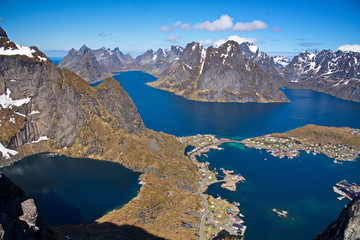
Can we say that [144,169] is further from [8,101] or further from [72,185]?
[8,101]

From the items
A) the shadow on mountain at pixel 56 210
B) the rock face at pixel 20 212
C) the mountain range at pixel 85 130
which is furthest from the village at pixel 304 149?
the rock face at pixel 20 212

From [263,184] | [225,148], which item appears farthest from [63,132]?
[263,184]

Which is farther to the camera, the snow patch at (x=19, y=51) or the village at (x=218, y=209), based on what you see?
the snow patch at (x=19, y=51)

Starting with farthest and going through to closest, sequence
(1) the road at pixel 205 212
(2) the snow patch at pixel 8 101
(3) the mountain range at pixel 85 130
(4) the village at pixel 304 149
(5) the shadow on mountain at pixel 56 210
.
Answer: (4) the village at pixel 304 149 < (2) the snow patch at pixel 8 101 < (3) the mountain range at pixel 85 130 < (5) the shadow on mountain at pixel 56 210 < (1) the road at pixel 205 212

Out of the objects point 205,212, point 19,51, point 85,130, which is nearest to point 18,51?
point 19,51

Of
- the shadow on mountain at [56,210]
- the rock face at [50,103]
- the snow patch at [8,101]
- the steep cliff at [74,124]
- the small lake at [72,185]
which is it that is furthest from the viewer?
the rock face at [50,103]

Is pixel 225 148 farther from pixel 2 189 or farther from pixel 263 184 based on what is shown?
pixel 2 189

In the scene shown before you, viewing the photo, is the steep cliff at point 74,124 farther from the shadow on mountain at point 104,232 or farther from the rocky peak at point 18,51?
the shadow on mountain at point 104,232
